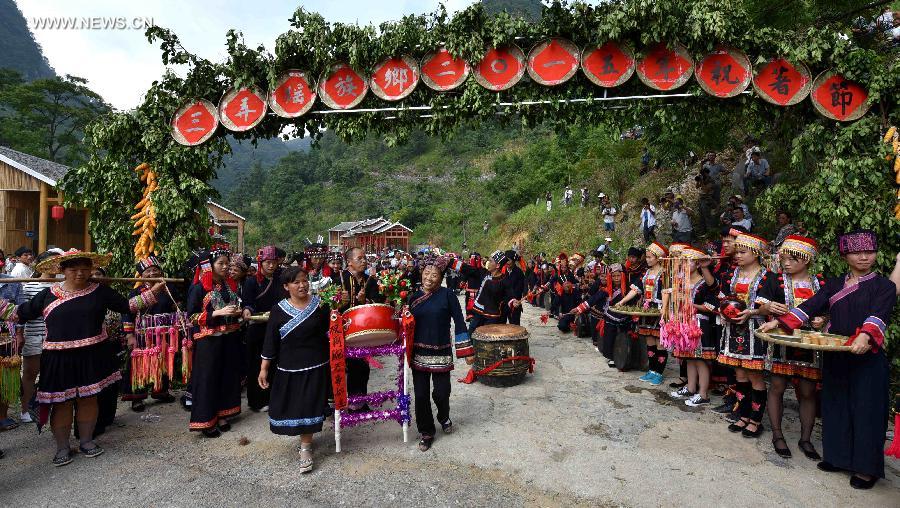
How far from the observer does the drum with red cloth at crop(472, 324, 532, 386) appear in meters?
6.55

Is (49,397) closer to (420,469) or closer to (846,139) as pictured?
(420,469)

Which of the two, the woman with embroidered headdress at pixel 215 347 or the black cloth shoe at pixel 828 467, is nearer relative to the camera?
the black cloth shoe at pixel 828 467

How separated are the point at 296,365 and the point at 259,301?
6.17 ft

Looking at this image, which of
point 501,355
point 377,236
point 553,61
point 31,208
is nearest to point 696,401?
point 501,355

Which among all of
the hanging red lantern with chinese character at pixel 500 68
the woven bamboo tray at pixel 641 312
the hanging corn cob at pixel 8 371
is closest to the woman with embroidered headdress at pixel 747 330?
the woven bamboo tray at pixel 641 312

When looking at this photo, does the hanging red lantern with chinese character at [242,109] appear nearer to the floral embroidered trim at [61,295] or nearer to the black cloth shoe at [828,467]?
the floral embroidered trim at [61,295]

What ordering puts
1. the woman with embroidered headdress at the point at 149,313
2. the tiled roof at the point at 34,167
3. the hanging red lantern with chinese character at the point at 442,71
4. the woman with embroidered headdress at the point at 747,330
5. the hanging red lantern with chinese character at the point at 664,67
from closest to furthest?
the woman with embroidered headdress at the point at 747,330
the woman with embroidered headdress at the point at 149,313
the hanging red lantern with chinese character at the point at 664,67
the hanging red lantern with chinese character at the point at 442,71
the tiled roof at the point at 34,167

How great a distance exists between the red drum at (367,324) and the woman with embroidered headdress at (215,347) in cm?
142

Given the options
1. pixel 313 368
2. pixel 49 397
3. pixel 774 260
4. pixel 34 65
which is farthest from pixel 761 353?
pixel 34 65

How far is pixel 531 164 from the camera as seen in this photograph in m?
39.7

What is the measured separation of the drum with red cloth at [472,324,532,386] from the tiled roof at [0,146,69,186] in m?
11.7

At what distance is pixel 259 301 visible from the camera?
19.1 feet

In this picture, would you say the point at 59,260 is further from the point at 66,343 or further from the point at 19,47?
the point at 19,47

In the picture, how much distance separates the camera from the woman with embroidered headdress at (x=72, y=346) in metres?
4.33
